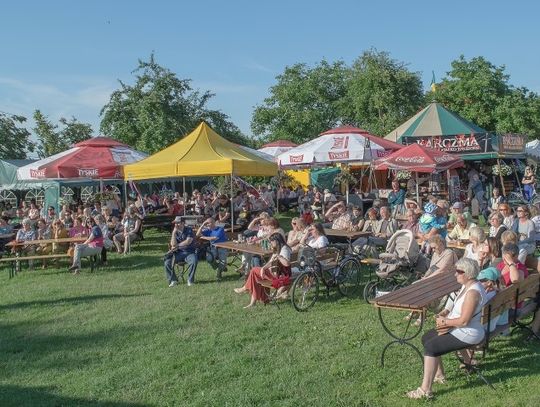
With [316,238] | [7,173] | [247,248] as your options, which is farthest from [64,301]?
[7,173]

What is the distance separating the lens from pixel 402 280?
880 cm

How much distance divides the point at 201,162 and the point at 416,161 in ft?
19.2

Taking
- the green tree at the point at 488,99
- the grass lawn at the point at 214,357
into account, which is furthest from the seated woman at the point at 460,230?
the green tree at the point at 488,99

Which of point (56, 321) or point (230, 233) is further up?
point (230, 233)

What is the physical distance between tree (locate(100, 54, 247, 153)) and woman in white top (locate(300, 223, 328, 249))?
2221 centimetres

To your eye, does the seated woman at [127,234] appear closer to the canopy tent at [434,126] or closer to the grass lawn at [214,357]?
the grass lawn at [214,357]

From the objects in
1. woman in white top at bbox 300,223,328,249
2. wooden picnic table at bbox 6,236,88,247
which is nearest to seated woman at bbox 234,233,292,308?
woman in white top at bbox 300,223,328,249

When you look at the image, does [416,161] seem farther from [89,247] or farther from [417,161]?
[89,247]

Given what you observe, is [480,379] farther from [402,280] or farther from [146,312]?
[146,312]

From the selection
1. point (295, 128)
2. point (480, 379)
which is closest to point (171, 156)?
point (480, 379)

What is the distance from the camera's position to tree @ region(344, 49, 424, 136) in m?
39.6

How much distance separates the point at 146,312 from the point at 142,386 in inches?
118

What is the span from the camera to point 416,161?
16281 mm

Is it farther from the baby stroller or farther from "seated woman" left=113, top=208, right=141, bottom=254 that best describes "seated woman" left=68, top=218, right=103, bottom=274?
the baby stroller
